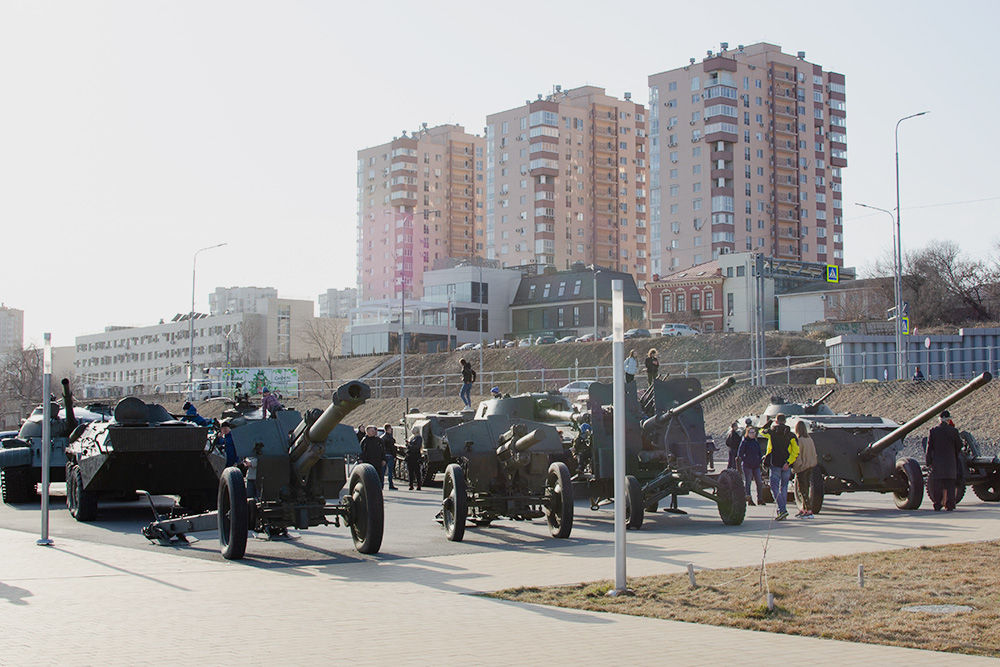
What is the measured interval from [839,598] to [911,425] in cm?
898

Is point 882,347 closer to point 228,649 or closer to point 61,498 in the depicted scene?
point 61,498

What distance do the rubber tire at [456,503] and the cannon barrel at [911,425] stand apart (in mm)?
7356

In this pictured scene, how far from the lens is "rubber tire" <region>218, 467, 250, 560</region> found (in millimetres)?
13078

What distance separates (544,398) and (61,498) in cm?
1100

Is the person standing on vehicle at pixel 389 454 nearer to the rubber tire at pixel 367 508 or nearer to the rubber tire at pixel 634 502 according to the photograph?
the rubber tire at pixel 634 502

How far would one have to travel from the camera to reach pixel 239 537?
518 inches

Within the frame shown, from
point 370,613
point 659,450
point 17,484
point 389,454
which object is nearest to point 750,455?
Answer: point 659,450

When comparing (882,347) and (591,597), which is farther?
(882,347)

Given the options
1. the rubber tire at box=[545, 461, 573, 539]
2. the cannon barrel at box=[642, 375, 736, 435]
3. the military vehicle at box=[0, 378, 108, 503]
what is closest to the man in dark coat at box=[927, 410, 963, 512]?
the cannon barrel at box=[642, 375, 736, 435]

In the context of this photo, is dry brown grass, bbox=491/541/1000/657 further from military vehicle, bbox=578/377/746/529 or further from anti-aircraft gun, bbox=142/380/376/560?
military vehicle, bbox=578/377/746/529

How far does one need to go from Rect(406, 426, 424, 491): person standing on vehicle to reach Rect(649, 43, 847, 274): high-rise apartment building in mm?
82281

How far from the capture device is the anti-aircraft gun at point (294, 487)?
520 inches

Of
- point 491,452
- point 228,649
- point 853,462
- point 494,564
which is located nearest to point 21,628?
point 228,649

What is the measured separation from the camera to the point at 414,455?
25.4 metres
